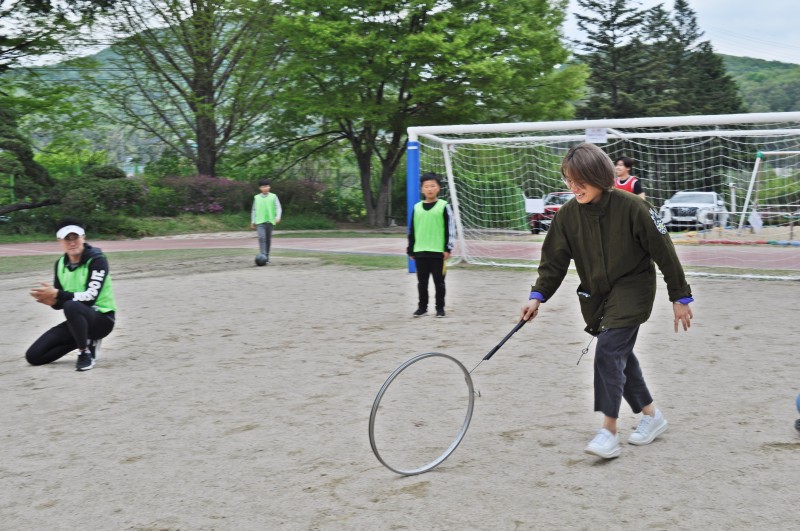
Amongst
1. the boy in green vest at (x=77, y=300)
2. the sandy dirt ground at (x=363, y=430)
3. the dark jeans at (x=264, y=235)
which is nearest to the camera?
the sandy dirt ground at (x=363, y=430)

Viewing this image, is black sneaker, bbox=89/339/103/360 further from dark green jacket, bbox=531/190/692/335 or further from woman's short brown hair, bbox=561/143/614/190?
woman's short brown hair, bbox=561/143/614/190

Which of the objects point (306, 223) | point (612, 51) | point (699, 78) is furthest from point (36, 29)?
point (699, 78)

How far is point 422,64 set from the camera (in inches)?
1101

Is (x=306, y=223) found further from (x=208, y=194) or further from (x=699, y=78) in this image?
(x=699, y=78)

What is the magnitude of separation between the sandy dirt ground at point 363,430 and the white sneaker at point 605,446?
62mm

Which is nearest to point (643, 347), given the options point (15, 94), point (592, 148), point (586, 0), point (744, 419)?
point (744, 419)

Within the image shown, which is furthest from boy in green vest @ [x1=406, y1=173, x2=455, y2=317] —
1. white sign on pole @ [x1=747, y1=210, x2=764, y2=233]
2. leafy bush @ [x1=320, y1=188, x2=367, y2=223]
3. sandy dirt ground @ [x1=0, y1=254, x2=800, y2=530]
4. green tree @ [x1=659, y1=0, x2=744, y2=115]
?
green tree @ [x1=659, y1=0, x2=744, y2=115]

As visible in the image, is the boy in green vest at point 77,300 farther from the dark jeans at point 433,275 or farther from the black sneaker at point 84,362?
the dark jeans at point 433,275

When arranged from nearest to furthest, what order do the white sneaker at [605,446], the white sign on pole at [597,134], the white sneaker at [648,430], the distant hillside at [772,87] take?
the white sneaker at [605,446], the white sneaker at [648,430], the white sign on pole at [597,134], the distant hillside at [772,87]

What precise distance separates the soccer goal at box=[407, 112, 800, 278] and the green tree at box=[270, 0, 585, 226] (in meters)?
7.59

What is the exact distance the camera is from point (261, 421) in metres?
5.34

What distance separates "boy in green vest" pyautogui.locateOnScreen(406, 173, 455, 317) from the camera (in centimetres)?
940

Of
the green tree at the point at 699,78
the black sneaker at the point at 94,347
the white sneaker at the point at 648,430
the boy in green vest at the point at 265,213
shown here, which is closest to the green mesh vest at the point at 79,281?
the black sneaker at the point at 94,347

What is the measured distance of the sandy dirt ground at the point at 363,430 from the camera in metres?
3.79
